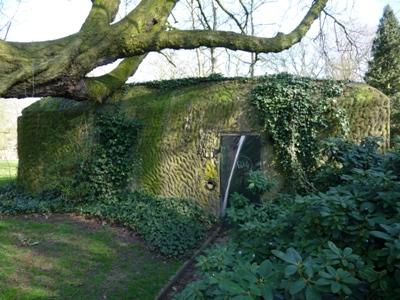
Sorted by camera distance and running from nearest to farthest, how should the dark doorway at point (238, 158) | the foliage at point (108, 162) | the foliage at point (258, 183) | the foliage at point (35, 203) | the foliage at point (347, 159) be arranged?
the foliage at point (258, 183)
the foliage at point (347, 159)
the dark doorway at point (238, 158)
the foliage at point (35, 203)
the foliage at point (108, 162)

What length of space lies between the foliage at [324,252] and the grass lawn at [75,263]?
10.8 ft

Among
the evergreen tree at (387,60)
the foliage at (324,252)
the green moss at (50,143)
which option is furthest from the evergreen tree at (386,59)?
the foliage at (324,252)

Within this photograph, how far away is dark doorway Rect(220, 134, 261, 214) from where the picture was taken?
8.67m

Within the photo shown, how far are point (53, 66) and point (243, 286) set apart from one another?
237 inches

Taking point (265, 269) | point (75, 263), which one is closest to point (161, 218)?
point (75, 263)

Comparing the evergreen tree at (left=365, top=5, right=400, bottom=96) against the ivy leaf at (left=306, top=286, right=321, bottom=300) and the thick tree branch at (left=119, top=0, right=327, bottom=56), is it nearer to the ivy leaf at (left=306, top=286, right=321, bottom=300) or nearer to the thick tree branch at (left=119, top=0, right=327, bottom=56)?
the thick tree branch at (left=119, top=0, right=327, bottom=56)

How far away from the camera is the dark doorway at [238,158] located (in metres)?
8.67

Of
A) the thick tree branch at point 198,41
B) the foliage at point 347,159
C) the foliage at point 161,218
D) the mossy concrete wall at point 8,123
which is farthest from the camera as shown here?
the mossy concrete wall at point 8,123

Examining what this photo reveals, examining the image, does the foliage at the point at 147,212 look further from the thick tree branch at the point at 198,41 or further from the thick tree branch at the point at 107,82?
the thick tree branch at the point at 198,41

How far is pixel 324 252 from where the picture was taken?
1865mm

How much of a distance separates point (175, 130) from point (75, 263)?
3.97 m

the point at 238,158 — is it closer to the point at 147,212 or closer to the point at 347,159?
the point at 147,212

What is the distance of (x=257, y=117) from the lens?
28.4 feet

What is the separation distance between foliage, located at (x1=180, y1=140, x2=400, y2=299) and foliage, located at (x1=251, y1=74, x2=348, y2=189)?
5727 millimetres
